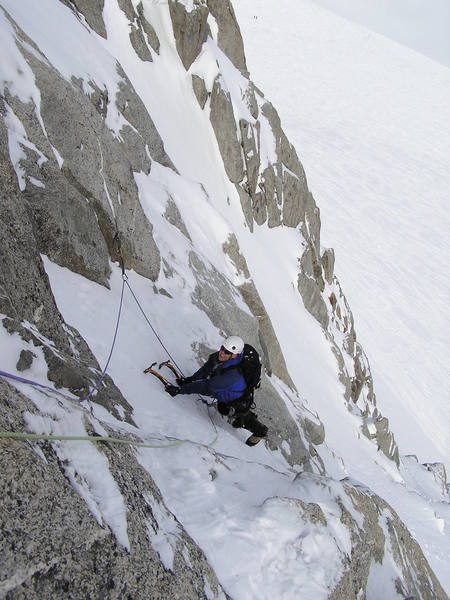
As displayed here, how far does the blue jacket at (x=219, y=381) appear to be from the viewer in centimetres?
762

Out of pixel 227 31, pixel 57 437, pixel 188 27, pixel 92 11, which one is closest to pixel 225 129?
pixel 188 27

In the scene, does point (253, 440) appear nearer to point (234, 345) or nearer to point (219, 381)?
point (219, 381)

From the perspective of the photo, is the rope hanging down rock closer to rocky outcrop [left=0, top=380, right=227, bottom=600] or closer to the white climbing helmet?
rocky outcrop [left=0, top=380, right=227, bottom=600]

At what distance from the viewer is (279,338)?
20.0 meters

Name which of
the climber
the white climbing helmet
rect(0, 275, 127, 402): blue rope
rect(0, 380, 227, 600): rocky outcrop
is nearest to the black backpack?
the climber

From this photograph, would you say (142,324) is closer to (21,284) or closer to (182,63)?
(21,284)

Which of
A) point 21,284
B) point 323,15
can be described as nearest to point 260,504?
point 21,284

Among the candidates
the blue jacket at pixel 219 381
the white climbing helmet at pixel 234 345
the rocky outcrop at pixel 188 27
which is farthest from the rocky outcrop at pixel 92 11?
the white climbing helmet at pixel 234 345

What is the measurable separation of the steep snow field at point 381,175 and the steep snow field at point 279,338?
0.66 feet

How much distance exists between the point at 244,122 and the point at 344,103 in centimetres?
5015

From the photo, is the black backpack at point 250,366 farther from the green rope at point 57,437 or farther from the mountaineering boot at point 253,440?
the green rope at point 57,437

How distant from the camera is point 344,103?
69.2 meters

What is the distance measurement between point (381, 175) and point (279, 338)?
41.9m

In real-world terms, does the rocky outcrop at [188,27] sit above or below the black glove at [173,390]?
above
